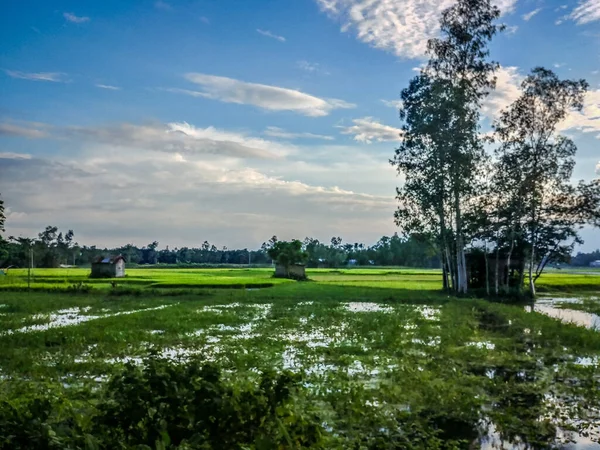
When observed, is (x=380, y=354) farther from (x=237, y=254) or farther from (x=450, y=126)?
(x=237, y=254)

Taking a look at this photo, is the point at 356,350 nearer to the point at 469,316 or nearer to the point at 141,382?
the point at 141,382

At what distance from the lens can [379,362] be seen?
11.4 m

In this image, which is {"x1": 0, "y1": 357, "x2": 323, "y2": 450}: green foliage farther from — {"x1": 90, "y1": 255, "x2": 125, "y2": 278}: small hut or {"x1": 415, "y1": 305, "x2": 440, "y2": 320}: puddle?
{"x1": 90, "y1": 255, "x2": 125, "y2": 278}: small hut

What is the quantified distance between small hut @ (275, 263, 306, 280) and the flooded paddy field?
3795cm

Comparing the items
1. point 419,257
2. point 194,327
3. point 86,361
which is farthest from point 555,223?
point 419,257

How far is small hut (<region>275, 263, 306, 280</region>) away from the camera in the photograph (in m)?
62.0

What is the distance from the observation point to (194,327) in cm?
1786

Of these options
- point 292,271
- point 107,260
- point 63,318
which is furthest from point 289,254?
point 63,318

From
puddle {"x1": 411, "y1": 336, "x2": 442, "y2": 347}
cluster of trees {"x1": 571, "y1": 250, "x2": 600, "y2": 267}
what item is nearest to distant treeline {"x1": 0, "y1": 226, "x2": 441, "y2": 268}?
cluster of trees {"x1": 571, "y1": 250, "x2": 600, "y2": 267}

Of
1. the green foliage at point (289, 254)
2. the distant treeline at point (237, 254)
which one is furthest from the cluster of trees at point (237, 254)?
the green foliage at point (289, 254)

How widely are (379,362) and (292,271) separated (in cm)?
5134

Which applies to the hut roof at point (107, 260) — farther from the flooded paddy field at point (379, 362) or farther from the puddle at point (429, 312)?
the puddle at point (429, 312)

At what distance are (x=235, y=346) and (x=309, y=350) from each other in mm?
1965

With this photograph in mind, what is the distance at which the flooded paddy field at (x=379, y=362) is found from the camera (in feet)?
22.9
